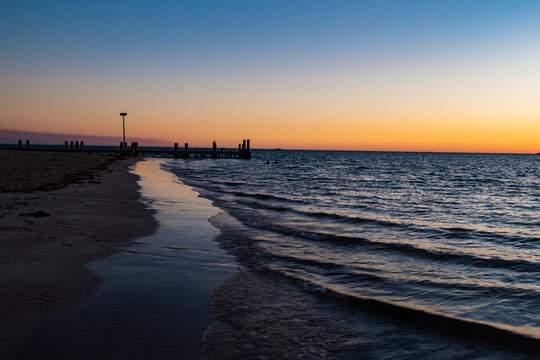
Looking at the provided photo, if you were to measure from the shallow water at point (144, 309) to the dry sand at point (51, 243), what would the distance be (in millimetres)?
232

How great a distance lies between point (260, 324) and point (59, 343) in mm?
2034

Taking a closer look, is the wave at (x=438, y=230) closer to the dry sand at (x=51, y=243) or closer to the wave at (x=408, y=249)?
the wave at (x=408, y=249)

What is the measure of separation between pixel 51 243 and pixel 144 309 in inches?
145

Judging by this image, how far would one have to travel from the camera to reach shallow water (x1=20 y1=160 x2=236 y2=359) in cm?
344

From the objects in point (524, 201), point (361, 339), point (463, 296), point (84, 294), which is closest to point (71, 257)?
point (84, 294)

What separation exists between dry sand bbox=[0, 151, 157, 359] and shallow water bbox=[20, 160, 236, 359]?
23 centimetres

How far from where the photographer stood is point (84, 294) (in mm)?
4742

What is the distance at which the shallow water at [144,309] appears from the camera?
344 cm

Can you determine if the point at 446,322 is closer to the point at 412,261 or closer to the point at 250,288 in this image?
the point at 250,288

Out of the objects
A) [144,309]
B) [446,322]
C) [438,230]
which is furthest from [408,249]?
[144,309]

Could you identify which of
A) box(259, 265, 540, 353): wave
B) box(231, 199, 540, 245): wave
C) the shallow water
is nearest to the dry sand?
the shallow water

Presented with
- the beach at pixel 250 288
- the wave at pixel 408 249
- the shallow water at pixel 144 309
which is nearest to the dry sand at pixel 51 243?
the beach at pixel 250 288

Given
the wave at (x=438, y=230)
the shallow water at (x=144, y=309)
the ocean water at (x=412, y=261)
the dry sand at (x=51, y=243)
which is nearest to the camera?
the shallow water at (x=144, y=309)

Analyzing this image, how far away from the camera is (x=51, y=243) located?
7008 mm
